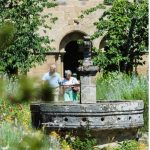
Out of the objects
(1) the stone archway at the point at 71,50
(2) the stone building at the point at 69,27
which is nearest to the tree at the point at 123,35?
(2) the stone building at the point at 69,27

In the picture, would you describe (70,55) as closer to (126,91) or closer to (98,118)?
(126,91)

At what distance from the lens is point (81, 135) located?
7.94 m

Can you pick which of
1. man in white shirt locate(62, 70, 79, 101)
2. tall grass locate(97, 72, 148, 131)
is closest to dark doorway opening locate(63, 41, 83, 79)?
tall grass locate(97, 72, 148, 131)

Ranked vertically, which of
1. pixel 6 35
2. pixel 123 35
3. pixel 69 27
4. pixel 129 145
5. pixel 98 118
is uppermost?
pixel 69 27

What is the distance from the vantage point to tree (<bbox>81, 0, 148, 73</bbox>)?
62.5 ft

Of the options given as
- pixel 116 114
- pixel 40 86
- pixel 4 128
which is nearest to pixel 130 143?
pixel 116 114

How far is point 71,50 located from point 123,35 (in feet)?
26.6

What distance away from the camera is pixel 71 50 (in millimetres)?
27797

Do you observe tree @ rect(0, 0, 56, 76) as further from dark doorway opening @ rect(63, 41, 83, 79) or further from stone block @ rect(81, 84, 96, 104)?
stone block @ rect(81, 84, 96, 104)

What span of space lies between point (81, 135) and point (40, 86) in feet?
18.9

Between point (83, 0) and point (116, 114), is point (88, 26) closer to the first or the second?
point (83, 0)

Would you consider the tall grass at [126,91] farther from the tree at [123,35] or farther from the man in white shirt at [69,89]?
the tree at [123,35]

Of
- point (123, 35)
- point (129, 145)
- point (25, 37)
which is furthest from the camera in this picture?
point (123, 35)

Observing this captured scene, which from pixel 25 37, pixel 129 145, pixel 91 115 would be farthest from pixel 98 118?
pixel 25 37
